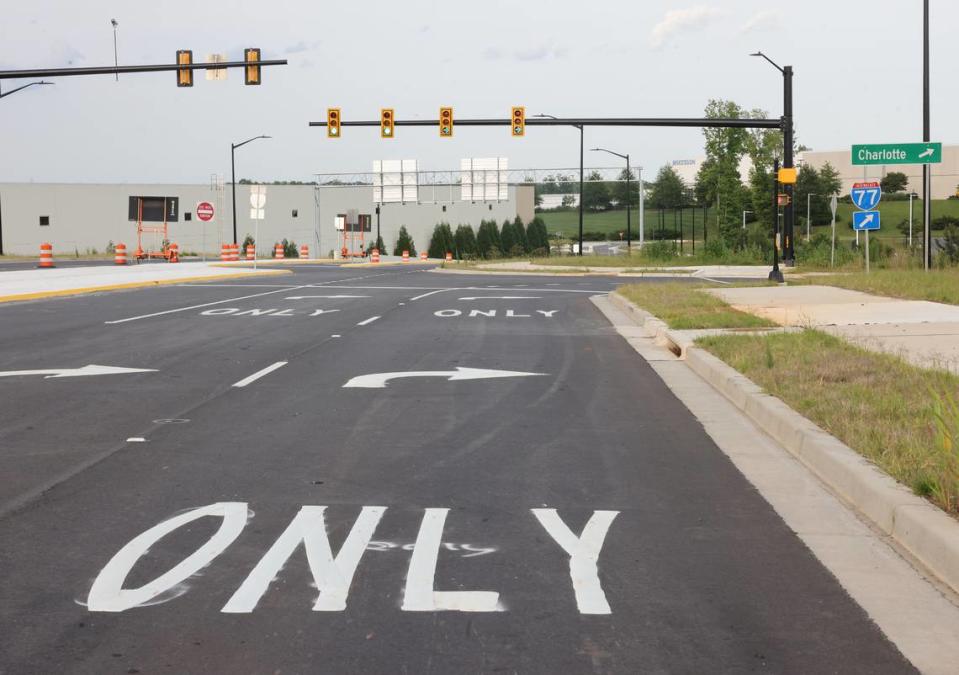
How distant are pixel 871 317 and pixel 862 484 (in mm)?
11891

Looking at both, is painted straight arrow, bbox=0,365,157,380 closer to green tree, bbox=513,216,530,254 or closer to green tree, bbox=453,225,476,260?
green tree, bbox=453,225,476,260

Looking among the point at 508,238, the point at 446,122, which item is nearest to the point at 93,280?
the point at 446,122

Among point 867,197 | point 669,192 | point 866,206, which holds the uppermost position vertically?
point 669,192

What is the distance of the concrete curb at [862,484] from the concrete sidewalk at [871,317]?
246 cm

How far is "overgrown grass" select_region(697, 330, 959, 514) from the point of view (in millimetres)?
6535

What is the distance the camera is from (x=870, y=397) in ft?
30.8

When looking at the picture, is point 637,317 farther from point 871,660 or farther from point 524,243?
point 524,243

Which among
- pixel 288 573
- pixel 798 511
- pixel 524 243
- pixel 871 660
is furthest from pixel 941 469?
pixel 524 243

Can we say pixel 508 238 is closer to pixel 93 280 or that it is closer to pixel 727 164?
pixel 727 164

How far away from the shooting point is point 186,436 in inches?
353

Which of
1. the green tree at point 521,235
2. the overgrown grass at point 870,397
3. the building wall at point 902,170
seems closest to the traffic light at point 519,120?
the overgrown grass at point 870,397

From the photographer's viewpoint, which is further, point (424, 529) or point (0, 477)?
point (0, 477)

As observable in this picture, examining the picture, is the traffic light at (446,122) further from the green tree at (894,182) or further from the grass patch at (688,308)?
the green tree at (894,182)

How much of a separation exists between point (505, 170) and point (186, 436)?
79.8 m
